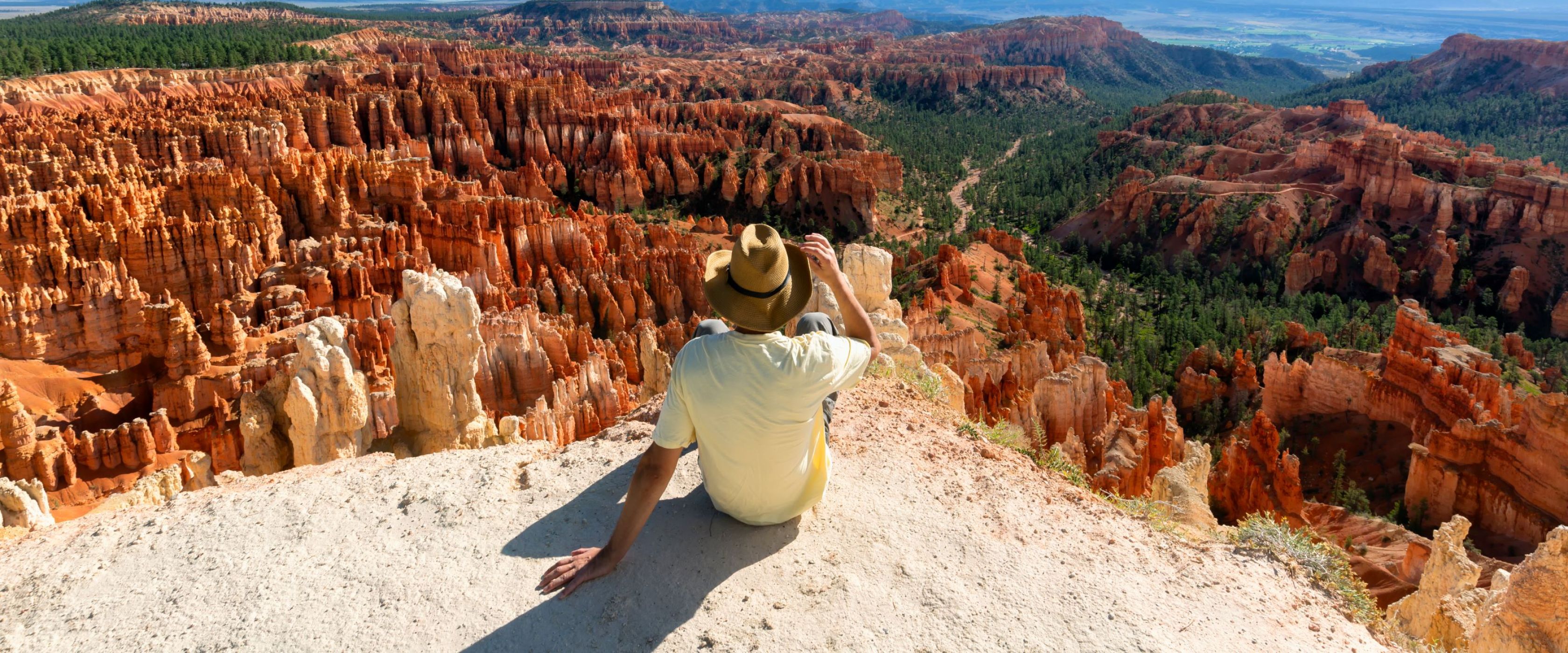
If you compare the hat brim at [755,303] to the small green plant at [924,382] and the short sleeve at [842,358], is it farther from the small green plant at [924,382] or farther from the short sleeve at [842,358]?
the small green plant at [924,382]

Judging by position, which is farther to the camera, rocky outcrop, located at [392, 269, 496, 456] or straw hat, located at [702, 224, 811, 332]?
rocky outcrop, located at [392, 269, 496, 456]

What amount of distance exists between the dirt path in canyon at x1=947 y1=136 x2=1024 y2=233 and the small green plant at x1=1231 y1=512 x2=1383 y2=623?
42379 millimetres

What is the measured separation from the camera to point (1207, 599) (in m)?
4.45

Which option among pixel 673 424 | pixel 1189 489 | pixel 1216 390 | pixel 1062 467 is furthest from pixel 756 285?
pixel 1216 390

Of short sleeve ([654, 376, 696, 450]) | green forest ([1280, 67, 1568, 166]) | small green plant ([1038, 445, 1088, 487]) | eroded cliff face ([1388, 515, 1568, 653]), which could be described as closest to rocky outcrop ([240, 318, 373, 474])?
short sleeve ([654, 376, 696, 450])

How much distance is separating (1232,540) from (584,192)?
4207 cm

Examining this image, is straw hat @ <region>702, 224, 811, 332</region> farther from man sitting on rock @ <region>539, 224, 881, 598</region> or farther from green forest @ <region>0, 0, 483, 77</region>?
green forest @ <region>0, 0, 483, 77</region>

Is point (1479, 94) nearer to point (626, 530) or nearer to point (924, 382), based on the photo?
point (924, 382)

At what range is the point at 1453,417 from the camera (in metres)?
17.5

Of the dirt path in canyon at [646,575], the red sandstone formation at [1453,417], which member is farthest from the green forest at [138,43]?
the red sandstone formation at [1453,417]

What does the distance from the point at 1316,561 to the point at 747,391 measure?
12.0 feet

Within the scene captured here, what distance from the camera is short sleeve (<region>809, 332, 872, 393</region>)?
4.20 meters

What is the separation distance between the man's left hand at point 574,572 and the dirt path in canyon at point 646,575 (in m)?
0.08

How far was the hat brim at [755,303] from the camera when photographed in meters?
4.01
